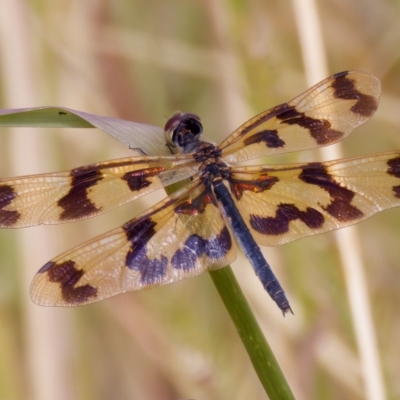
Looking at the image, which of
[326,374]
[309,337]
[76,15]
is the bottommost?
[326,374]

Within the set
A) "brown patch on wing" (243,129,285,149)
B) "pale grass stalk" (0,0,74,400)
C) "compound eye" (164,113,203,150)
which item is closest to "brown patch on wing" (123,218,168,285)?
"compound eye" (164,113,203,150)

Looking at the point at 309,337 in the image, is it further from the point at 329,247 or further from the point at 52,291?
the point at 52,291

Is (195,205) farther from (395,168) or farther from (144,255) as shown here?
(395,168)

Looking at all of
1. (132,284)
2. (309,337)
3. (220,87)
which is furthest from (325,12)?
(132,284)

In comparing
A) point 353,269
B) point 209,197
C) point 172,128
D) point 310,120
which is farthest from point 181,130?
point 353,269

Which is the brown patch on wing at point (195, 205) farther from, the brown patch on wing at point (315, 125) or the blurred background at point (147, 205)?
the blurred background at point (147, 205)

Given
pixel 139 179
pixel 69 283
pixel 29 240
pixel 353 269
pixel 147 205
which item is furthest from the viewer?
pixel 147 205
